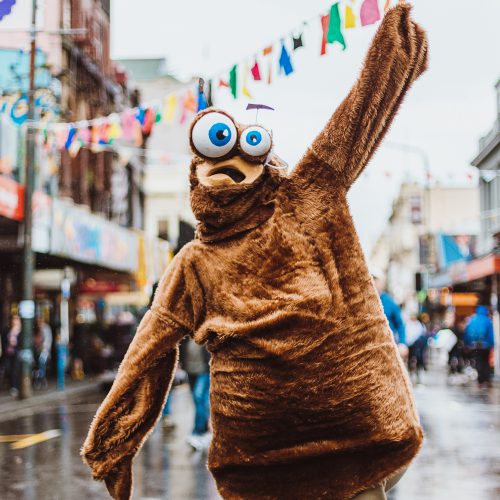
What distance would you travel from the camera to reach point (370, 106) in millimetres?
3088

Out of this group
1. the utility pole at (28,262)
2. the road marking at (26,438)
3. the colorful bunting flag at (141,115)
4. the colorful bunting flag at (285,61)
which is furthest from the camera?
the utility pole at (28,262)

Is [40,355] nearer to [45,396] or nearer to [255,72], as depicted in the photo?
[45,396]

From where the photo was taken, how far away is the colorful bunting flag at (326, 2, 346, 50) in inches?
295

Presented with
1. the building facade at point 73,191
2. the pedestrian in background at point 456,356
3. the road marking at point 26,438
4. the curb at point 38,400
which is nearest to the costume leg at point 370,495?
the road marking at point 26,438

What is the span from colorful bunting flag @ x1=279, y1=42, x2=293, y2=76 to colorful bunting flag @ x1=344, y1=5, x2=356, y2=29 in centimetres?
88

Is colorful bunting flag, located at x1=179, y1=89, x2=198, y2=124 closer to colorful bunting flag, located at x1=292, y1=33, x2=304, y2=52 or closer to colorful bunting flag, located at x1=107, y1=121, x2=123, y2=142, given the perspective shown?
colorful bunting flag, located at x1=107, y1=121, x2=123, y2=142

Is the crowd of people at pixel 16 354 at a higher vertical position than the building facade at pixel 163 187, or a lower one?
lower

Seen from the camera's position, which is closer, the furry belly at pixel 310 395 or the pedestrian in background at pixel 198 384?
the furry belly at pixel 310 395

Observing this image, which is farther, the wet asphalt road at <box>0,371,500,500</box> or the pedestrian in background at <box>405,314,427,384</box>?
the pedestrian in background at <box>405,314,427,384</box>

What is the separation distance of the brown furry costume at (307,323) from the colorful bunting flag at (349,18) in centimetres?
430

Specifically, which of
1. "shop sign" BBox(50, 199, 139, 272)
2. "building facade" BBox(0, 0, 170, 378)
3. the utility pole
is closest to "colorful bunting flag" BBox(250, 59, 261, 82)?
"building facade" BBox(0, 0, 170, 378)

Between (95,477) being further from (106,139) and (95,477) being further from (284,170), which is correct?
(106,139)

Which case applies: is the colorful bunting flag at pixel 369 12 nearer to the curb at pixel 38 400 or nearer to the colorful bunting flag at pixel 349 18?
the colorful bunting flag at pixel 349 18

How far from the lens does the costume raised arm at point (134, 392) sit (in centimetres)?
329
